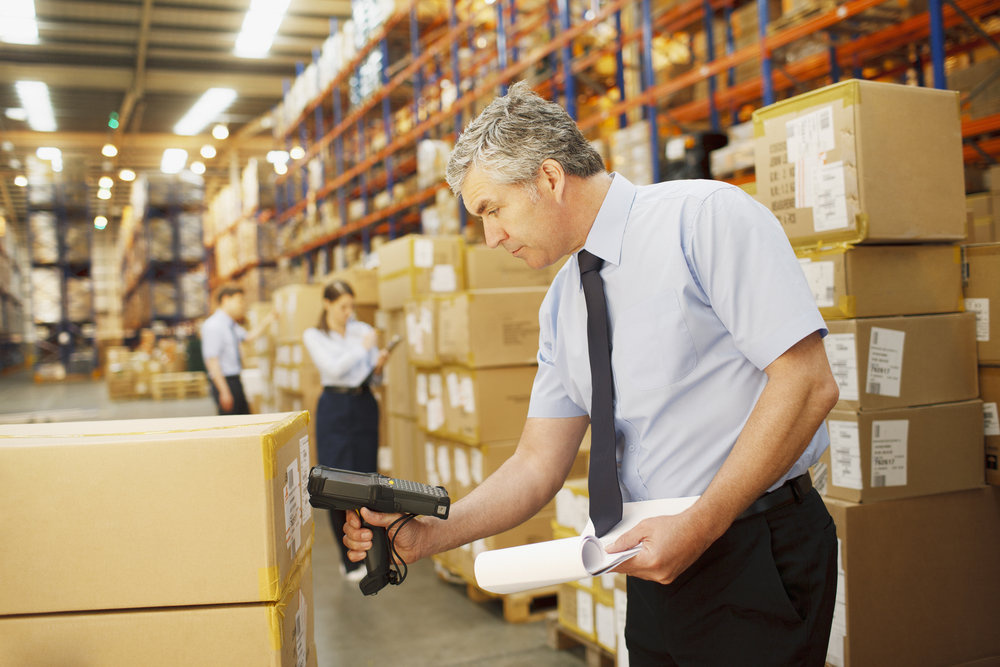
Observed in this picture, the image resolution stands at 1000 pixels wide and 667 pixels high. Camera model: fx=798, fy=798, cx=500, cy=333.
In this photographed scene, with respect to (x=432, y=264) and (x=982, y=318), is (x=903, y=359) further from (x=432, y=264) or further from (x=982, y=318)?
(x=432, y=264)

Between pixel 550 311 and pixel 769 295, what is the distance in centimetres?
48

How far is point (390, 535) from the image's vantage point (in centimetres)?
134

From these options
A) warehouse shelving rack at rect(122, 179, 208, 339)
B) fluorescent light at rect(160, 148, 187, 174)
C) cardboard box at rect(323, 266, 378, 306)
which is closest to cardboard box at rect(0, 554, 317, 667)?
cardboard box at rect(323, 266, 378, 306)

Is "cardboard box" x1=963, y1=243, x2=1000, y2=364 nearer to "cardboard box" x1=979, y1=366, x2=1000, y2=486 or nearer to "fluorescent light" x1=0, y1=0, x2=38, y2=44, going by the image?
"cardboard box" x1=979, y1=366, x2=1000, y2=486

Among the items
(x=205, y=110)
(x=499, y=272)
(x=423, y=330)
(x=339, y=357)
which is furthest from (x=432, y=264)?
(x=205, y=110)

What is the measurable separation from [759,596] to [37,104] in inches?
726

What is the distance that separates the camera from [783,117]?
2287 millimetres

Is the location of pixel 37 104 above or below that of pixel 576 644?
above

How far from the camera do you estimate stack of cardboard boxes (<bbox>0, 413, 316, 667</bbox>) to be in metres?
1.21

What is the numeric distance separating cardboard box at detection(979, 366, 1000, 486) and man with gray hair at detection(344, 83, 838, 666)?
1226 mm

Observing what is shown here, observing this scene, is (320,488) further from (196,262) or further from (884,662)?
(196,262)

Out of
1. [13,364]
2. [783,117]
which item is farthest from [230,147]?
[783,117]

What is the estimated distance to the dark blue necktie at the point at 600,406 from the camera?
1.37m

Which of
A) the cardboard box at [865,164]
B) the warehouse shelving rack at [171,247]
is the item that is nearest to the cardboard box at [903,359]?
the cardboard box at [865,164]
